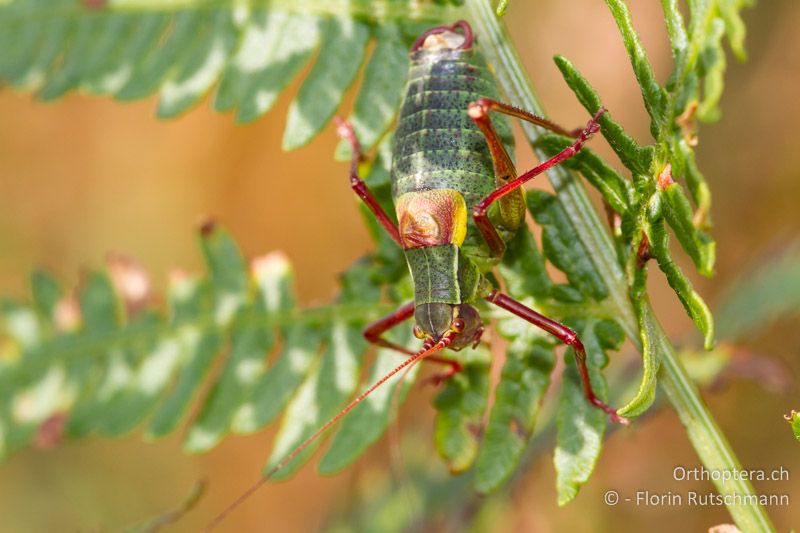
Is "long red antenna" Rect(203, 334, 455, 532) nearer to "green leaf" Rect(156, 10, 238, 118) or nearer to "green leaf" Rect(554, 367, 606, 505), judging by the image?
"green leaf" Rect(554, 367, 606, 505)

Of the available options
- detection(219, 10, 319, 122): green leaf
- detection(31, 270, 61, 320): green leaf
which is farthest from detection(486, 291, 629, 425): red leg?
detection(31, 270, 61, 320): green leaf

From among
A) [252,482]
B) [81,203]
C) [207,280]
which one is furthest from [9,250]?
[207,280]

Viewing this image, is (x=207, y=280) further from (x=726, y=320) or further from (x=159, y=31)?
(x=726, y=320)

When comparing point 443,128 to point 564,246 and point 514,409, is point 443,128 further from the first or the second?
point 514,409

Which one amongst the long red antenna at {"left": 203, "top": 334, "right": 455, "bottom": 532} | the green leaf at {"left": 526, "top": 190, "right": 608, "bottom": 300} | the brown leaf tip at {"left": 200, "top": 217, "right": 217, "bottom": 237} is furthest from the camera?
the brown leaf tip at {"left": 200, "top": 217, "right": 217, "bottom": 237}

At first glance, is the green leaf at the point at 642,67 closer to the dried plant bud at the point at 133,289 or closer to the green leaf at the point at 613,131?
the green leaf at the point at 613,131

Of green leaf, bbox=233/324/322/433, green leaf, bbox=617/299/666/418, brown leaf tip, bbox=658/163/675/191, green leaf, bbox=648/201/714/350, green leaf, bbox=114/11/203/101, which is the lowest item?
green leaf, bbox=233/324/322/433
